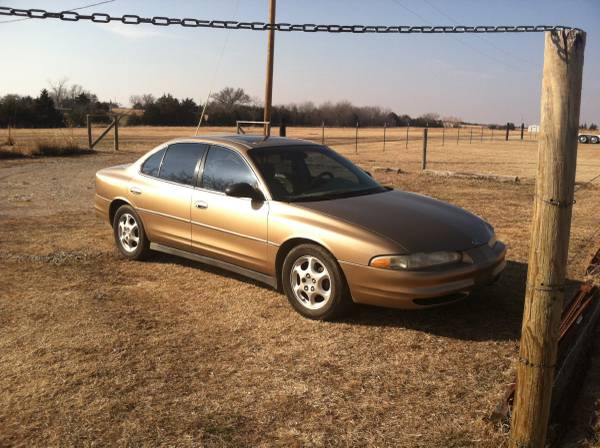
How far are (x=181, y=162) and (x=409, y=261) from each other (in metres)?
2.81

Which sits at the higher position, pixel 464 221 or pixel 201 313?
pixel 464 221

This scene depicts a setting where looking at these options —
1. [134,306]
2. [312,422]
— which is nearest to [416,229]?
[312,422]

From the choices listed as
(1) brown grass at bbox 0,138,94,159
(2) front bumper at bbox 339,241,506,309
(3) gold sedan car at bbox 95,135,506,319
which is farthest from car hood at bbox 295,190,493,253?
(1) brown grass at bbox 0,138,94,159

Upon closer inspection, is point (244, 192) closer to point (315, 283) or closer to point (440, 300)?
point (315, 283)

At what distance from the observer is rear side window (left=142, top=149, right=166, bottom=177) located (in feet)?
21.2

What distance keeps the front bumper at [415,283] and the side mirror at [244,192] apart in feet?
3.59

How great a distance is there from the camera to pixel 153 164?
653 cm

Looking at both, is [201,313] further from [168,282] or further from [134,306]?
[168,282]

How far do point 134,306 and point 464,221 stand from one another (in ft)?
9.54

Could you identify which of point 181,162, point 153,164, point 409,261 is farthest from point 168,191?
point 409,261

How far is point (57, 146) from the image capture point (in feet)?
72.8

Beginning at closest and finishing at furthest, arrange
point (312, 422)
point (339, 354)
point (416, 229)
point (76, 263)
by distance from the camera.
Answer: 1. point (312, 422)
2. point (339, 354)
3. point (416, 229)
4. point (76, 263)

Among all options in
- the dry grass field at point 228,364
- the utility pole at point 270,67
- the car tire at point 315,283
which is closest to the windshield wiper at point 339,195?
the car tire at point 315,283

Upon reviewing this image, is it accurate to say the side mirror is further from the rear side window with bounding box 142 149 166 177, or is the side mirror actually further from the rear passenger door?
the rear side window with bounding box 142 149 166 177
